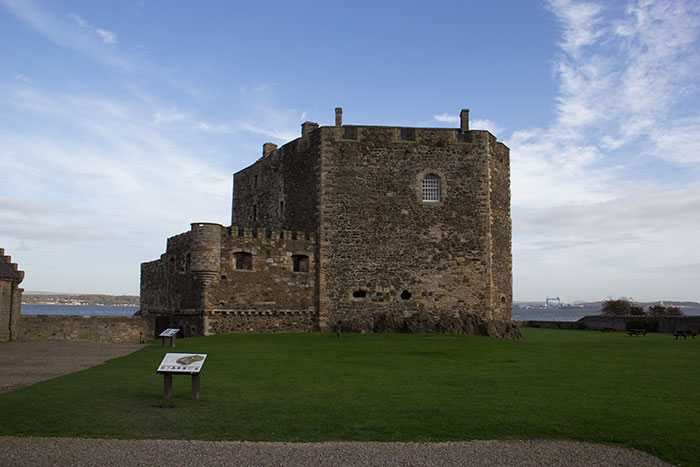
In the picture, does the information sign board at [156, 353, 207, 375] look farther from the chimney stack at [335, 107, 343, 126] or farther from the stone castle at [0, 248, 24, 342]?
the chimney stack at [335, 107, 343, 126]

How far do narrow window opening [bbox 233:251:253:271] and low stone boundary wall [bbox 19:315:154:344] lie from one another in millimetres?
4729

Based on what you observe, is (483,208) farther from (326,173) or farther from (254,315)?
(254,315)

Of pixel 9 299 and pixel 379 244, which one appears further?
pixel 379 244

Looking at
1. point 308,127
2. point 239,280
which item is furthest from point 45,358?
point 308,127

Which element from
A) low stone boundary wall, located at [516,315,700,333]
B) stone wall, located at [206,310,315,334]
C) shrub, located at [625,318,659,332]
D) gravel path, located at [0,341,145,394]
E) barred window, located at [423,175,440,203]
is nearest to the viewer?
gravel path, located at [0,341,145,394]

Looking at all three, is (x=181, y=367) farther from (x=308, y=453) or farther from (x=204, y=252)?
(x=204, y=252)

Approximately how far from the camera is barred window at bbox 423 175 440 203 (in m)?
28.6

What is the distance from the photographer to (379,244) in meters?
27.9

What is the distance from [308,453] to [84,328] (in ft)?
65.0

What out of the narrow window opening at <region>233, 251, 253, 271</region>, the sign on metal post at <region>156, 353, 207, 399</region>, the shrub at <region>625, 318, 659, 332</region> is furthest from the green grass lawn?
the shrub at <region>625, 318, 659, 332</region>

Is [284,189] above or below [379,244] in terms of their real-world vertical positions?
above

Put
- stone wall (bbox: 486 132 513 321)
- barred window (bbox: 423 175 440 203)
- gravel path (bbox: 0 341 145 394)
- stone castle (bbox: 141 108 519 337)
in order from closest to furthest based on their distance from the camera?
gravel path (bbox: 0 341 145 394)
stone castle (bbox: 141 108 519 337)
barred window (bbox: 423 175 440 203)
stone wall (bbox: 486 132 513 321)

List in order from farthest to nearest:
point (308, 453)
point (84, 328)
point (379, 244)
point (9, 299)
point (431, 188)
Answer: point (431, 188)
point (379, 244)
point (84, 328)
point (9, 299)
point (308, 453)

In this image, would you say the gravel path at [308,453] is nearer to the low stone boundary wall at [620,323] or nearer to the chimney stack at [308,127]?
the chimney stack at [308,127]
